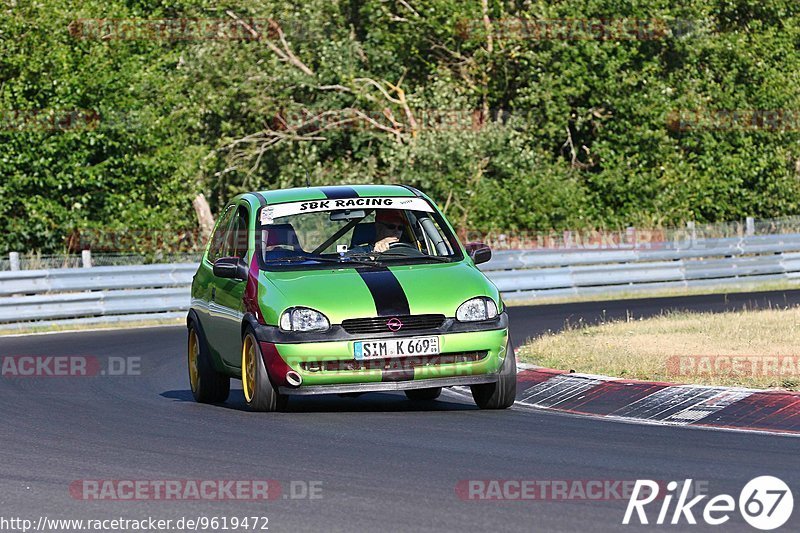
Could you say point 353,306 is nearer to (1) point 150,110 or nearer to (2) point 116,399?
(2) point 116,399

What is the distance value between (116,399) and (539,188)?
2511cm

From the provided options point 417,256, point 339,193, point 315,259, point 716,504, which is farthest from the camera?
point 339,193

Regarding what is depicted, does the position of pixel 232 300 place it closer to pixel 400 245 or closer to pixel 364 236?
pixel 364 236

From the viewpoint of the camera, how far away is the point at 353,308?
1070cm

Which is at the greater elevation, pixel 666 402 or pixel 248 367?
pixel 248 367

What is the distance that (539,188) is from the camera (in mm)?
37312

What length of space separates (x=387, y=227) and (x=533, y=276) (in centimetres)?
1718

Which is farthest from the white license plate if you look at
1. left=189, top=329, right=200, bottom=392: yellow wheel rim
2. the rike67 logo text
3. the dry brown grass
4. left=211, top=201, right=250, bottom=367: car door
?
the rike67 logo text

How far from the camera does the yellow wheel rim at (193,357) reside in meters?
12.8

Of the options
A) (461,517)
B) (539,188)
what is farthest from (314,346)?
(539,188)

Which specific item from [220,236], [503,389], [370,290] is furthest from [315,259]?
[503,389]

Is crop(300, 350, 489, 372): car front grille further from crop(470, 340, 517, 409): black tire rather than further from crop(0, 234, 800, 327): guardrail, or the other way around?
crop(0, 234, 800, 327): guardrail

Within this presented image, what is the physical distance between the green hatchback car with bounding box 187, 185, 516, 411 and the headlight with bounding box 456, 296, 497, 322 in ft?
0.03

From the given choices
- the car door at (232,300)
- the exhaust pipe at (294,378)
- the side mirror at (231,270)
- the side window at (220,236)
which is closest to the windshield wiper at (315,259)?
the side mirror at (231,270)
